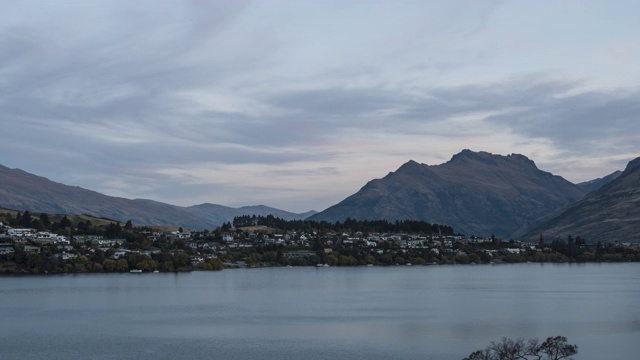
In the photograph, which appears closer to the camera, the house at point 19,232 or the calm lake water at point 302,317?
the calm lake water at point 302,317

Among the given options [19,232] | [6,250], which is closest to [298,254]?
[19,232]

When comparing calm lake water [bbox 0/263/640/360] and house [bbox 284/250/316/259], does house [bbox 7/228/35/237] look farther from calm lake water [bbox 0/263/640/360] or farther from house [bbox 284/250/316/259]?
house [bbox 284/250/316/259]

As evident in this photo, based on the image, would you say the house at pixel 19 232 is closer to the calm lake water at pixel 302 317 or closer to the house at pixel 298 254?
the calm lake water at pixel 302 317

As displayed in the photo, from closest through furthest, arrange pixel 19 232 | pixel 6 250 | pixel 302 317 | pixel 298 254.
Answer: pixel 302 317 → pixel 6 250 → pixel 19 232 → pixel 298 254

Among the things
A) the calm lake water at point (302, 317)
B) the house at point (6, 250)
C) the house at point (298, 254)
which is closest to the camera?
the calm lake water at point (302, 317)

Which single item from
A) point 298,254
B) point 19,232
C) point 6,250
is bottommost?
point 6,250

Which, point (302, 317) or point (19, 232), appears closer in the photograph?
point (302, 317)

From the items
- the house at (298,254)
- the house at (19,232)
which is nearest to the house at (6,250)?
the house at (19,232)

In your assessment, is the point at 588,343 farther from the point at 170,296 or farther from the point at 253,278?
the point at 253,278

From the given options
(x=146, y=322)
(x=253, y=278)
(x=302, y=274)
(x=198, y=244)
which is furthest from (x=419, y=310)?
(x=198, y=244)

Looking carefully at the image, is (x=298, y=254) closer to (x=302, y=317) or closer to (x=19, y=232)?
(x=19, y=232)

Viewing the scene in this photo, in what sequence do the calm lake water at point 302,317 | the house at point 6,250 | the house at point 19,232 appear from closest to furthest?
1. the calm lake water at point 302,317
2. the house at point 6,250
3. the house at point 19,232

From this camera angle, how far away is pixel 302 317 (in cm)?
8131

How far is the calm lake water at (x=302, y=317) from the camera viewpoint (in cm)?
6059
